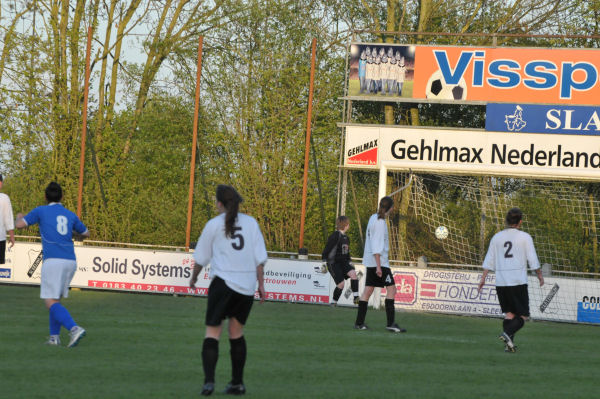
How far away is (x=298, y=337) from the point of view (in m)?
11.9

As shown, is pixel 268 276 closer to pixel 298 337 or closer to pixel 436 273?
pixel 436 273

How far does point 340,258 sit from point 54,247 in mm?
8677

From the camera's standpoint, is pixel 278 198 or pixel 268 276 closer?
pixel 268 276

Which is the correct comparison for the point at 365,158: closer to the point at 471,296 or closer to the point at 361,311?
the point at 471,296

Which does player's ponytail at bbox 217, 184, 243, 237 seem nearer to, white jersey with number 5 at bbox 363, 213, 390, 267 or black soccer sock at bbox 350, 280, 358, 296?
white jersey with number 5 at bbox 363, 213, 390, 267

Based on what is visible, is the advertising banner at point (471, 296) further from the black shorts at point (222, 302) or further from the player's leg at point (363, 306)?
the black shorts at point (222, 302)

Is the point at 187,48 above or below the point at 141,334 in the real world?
above

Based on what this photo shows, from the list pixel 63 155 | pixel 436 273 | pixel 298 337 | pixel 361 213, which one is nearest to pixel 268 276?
pixel 436 273

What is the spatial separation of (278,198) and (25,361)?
711 inches

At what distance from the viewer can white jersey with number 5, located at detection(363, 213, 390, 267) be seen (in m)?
12.9

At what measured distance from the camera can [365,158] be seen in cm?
2177

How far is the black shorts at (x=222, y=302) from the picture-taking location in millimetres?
7051

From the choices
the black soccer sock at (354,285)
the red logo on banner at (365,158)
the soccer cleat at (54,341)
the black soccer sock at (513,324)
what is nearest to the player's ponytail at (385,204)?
the black soccer sock at (513,324)

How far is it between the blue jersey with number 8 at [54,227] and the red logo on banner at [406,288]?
1010 cm
